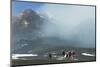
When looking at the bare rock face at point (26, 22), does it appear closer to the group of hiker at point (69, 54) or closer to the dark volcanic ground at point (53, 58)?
the dark volcanic ground at point (53, 58)

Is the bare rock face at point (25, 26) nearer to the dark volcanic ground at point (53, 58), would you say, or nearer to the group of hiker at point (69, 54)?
the dark volcanic ground at point (53, 58)

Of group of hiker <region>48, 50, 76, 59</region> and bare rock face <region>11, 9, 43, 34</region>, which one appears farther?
group of hiker <region>48, 50, 76, 59</region>

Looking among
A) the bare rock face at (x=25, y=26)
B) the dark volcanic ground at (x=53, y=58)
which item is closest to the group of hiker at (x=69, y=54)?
the dark volcanic ground at (x=53, y=58)

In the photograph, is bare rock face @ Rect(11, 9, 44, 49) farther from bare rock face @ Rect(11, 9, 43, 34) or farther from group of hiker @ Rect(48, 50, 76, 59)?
group of hiker @ Rect(48, 50, 76, 59)

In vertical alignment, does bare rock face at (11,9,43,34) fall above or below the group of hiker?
above

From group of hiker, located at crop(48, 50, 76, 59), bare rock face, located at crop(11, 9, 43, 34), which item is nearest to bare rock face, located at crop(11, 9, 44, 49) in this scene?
bare rock face, located at crop(11, 9, 43, 34)

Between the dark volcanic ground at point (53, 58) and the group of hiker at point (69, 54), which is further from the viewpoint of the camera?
the group of hiker at point (69, 54)

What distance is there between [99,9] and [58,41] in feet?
2.72

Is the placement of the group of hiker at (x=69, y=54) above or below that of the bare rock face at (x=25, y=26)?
below

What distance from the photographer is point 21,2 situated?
2.95 m

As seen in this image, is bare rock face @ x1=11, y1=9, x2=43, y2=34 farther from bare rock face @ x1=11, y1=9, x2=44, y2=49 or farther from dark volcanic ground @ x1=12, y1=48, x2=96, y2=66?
dark volcanic ground @ x1=12, y1=48, x2=96, y2=66

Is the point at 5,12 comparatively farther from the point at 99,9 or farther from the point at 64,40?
the point at 99,9

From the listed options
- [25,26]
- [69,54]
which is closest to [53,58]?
[69,54]

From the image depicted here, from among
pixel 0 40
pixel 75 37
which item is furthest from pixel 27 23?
pixel 75 37
